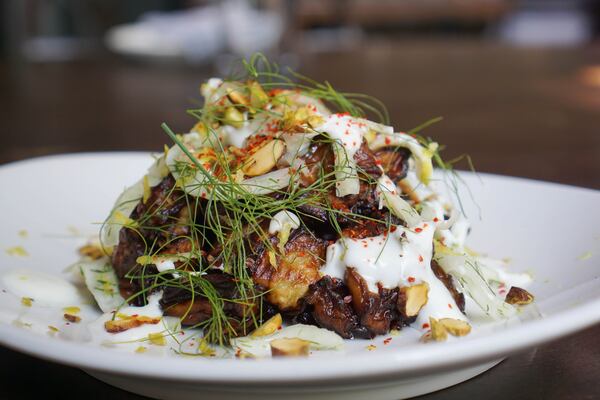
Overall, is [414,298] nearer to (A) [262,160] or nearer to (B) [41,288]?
(A) [262,160]

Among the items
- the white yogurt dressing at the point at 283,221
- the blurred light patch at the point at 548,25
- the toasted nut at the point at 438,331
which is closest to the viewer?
the toasted nut at the point at 438,331

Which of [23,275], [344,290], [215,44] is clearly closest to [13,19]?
[215,44]

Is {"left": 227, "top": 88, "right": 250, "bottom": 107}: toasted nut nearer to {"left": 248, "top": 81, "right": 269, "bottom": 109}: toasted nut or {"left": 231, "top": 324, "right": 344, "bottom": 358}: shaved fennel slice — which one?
{"left": 248, "top": 81, "right": 269, "bottom": 109}: toasted nut

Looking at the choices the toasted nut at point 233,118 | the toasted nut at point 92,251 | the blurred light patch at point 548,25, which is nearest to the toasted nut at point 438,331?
the toasted nut at point 233,118

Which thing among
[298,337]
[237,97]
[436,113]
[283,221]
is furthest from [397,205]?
[436,113]

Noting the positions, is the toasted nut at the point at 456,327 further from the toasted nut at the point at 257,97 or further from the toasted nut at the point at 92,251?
the toasted nut at the point at 92,251

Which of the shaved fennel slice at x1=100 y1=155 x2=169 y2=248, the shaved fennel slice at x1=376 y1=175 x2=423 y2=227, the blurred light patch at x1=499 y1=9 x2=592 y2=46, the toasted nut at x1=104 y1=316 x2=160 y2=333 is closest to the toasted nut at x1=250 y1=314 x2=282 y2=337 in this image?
the toasted nut at x1=104 y1=316 x2=160 y2=333

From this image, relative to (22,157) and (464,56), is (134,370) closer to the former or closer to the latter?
(22,157)
